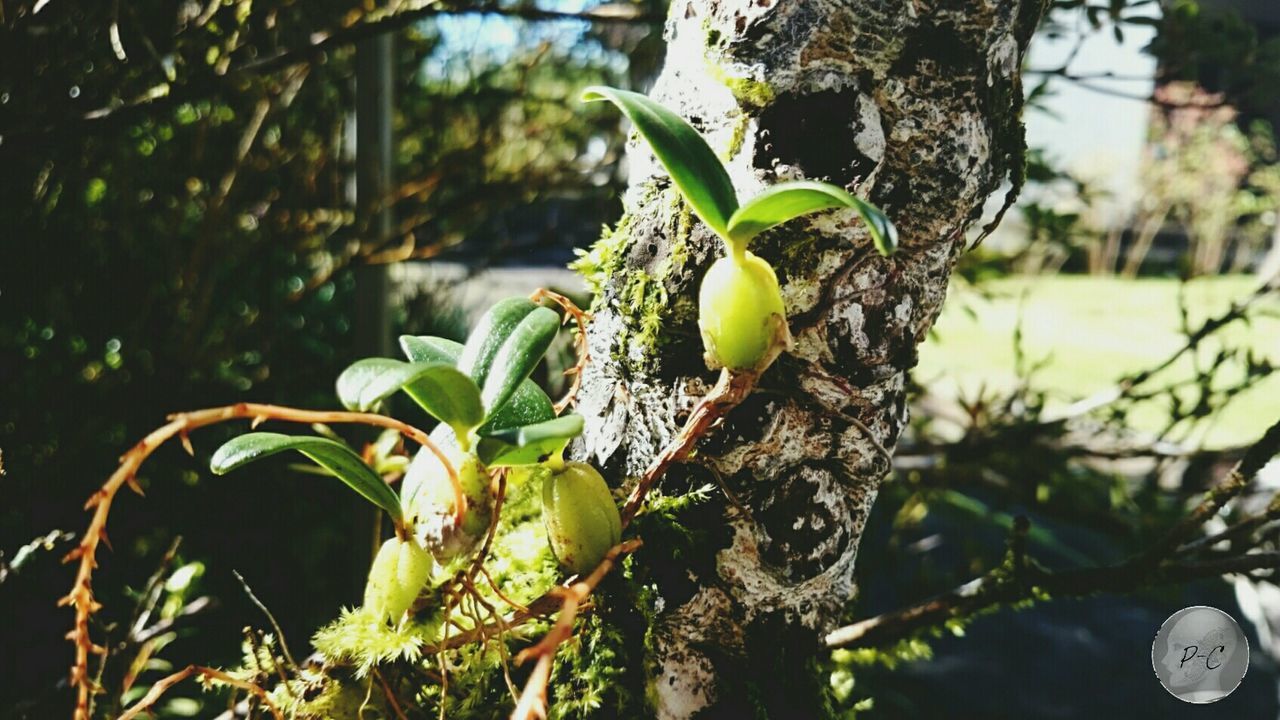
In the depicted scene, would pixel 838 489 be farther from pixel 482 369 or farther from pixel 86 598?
pixel 86 598

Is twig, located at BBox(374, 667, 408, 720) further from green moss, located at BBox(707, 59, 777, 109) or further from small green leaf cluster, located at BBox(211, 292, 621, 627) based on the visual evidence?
green moss, located at BBox(707, 59, 777, 109)

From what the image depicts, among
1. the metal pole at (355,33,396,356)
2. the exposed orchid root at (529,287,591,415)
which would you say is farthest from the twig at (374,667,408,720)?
the metal pole at (355,33,396,356)

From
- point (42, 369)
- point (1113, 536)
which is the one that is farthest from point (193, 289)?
point (1113, 536)

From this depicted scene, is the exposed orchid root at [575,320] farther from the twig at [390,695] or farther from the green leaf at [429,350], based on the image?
the twig at [390,695]

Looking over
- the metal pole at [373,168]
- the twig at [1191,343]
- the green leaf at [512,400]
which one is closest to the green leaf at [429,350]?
the green leaf at [512,400]

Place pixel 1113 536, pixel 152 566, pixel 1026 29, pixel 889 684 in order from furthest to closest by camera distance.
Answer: pixel 889 684 < pixel 152 566 < pixel 1113 536 < pixel 1026 29

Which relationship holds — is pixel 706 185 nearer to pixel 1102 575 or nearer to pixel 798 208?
pixel 798 208

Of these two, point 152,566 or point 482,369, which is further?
point 152,566
